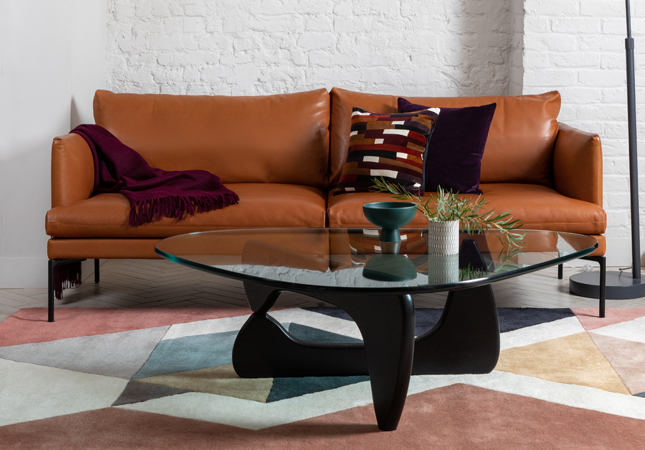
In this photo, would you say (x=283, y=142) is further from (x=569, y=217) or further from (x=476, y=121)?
(x=569, y=217)

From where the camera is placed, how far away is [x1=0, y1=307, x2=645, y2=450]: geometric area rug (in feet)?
4.67

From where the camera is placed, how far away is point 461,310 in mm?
1780

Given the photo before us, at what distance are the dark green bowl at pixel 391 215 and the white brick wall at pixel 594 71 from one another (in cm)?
198

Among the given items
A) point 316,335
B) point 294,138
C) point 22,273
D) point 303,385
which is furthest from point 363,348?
point 22,273

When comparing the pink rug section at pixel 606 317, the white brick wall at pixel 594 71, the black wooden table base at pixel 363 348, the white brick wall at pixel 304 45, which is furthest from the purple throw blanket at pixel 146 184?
the white brick wall at pixel 594 71

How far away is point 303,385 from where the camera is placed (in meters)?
1.73

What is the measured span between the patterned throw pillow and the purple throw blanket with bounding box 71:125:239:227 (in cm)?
59

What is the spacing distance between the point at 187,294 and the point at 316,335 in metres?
0.84

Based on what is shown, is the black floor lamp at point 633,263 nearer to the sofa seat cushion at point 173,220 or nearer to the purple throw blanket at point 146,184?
the sofa seat cushion at point 173,220

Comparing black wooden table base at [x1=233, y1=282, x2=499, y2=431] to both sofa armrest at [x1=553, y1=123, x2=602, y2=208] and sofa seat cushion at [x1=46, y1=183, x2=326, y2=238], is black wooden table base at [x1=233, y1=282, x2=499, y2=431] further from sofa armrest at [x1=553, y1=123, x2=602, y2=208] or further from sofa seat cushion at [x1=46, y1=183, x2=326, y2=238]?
sofa armrest at [x1=553, y1=123, x2=602, y2=208]

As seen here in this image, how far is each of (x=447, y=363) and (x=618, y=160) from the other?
6.73 feet

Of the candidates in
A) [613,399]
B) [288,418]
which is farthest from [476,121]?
[288,418]

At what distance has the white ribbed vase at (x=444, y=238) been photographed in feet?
5.17

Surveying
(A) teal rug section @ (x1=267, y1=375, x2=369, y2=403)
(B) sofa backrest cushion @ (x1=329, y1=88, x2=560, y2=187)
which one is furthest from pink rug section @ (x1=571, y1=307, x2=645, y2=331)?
(A) teal rug section @ (x1=267, y1=375, x2=369, y2=403)
